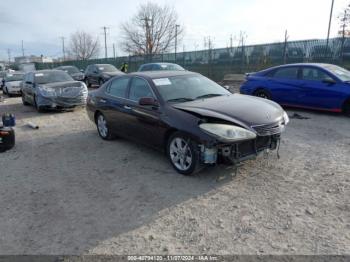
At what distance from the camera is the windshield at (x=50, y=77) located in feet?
37.6

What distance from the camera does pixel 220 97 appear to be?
522 centimetres

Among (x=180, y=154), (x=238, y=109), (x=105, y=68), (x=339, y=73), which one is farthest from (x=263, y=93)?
(x=105, y=68)

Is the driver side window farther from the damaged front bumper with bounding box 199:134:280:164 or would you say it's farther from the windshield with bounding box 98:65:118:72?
the windshield with bounding box 98:65:118:72

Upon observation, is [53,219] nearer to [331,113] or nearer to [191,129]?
[191,129]

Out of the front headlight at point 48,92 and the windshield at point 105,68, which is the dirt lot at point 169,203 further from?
the windshield at point 105,68

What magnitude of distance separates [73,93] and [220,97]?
23.0 ft

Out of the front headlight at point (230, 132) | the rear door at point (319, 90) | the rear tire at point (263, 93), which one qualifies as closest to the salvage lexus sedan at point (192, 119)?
the front headlight at point (230, 132)

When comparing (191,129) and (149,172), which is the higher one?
(191,129)

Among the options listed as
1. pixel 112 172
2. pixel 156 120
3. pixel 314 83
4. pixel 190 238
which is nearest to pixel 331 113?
pixel 314 83

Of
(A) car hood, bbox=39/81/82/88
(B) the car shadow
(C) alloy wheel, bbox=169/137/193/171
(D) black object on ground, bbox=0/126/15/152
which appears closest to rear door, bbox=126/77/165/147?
(C) alloy wheel, bbox=169/137/193/171

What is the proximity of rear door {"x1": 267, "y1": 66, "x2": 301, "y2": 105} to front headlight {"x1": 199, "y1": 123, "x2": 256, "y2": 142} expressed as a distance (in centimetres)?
559

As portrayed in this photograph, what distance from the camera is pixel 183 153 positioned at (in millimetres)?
4539

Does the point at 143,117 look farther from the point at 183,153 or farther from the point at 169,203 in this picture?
the point at 169,203

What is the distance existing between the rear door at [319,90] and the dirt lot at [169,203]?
240 centimetres
